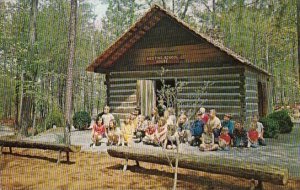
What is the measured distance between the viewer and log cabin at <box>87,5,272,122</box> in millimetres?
14391

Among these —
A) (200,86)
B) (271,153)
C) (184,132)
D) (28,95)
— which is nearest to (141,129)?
(184,132)

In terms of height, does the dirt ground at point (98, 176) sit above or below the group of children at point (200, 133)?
below

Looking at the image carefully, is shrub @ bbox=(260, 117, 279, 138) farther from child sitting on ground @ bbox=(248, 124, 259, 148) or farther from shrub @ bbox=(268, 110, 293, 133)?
child sitting on ground @ bbox=(248, 124, 259, 148)

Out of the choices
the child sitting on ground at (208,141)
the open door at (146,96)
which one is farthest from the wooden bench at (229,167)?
the open door at (146,96)

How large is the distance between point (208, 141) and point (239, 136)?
120cm

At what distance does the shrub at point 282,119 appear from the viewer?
1585 cm

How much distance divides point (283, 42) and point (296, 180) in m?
32.0

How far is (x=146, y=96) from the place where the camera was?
16344 mm

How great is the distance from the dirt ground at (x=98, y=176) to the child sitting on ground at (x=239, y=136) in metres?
3.84

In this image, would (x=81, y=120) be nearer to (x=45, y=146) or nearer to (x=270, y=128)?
(x=45, y=146)

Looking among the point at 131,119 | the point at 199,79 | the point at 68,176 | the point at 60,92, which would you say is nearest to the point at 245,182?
the point at 68,176

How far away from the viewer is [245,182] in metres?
7.45

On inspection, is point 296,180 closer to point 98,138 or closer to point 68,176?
point 68,176

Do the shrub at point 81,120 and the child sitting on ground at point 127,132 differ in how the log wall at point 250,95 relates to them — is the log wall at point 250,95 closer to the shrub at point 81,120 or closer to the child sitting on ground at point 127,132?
the child sitting on ground at point 127,132
